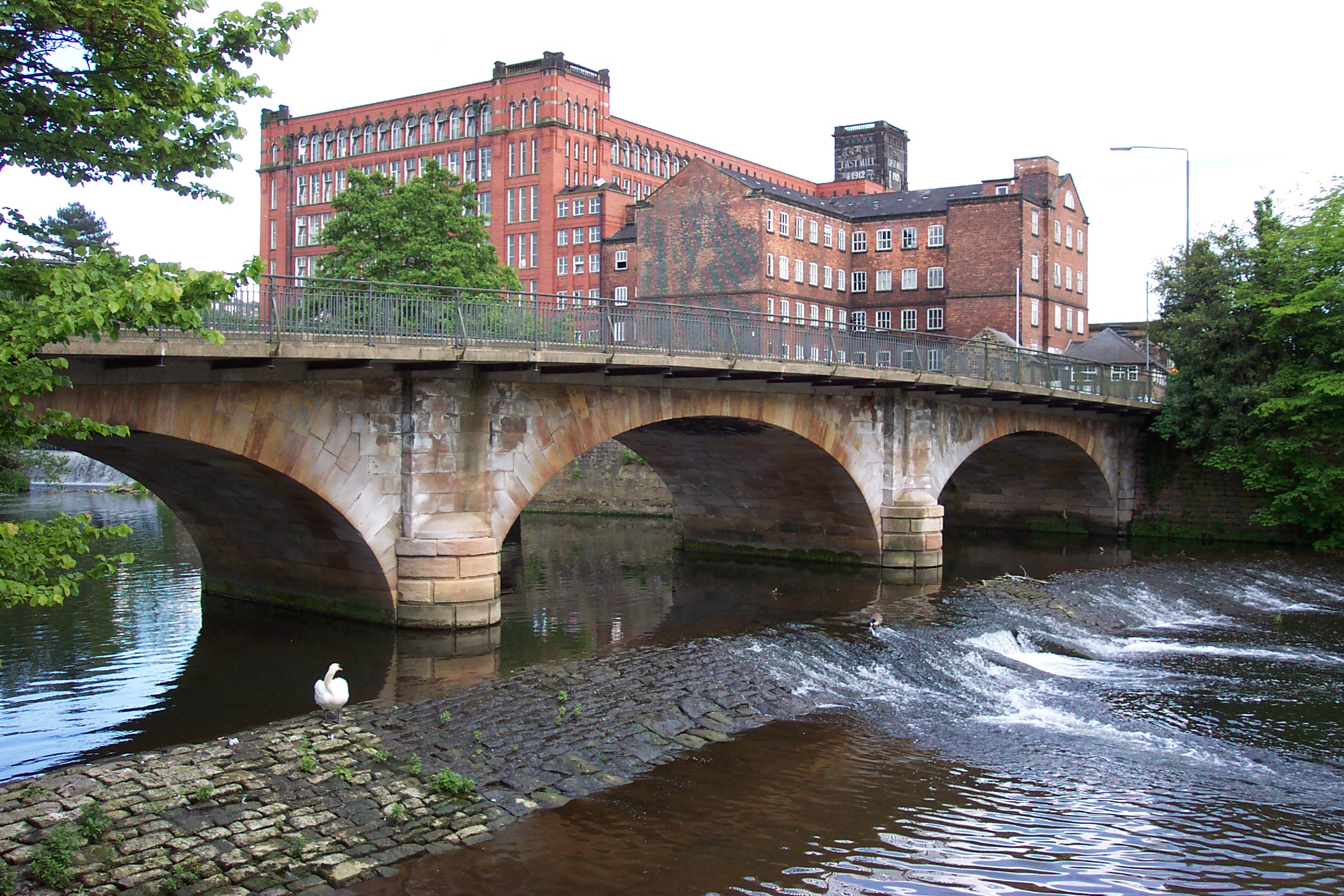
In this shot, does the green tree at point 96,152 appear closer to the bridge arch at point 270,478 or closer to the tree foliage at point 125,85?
the tree foliage at point 125,85

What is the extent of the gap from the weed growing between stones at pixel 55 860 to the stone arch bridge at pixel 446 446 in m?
6.10

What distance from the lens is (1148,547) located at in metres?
36.7

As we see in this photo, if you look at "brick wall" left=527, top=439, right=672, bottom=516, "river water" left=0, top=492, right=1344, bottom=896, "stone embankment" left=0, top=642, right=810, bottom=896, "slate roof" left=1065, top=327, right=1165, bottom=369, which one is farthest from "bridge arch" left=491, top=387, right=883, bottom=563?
"slate roof" left=1065, top=327, right=1165, bottom=369

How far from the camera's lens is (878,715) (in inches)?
609

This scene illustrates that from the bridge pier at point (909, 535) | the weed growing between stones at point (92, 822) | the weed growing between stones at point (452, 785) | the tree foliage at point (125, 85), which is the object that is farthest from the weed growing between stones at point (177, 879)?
the bridge pier at point (909, 535)

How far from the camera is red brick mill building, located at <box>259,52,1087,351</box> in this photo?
61.3 meters

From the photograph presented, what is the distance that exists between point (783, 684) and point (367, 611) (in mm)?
7450

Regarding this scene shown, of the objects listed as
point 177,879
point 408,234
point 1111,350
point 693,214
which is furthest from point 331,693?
point 693,214

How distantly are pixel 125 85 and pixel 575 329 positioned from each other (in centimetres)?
1053

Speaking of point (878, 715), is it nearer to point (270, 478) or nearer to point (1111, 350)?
point (270, 478)

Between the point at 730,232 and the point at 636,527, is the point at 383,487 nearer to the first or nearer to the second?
the point at 636,527

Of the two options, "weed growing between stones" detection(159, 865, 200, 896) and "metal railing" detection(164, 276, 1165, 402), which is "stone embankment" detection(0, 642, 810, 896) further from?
"metal railing" detection(164, 276, 1165, 402)

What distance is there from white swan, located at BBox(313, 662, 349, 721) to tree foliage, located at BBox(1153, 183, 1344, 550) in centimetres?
2882

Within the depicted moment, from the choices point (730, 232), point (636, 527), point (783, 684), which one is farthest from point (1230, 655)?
point (730, 232)
